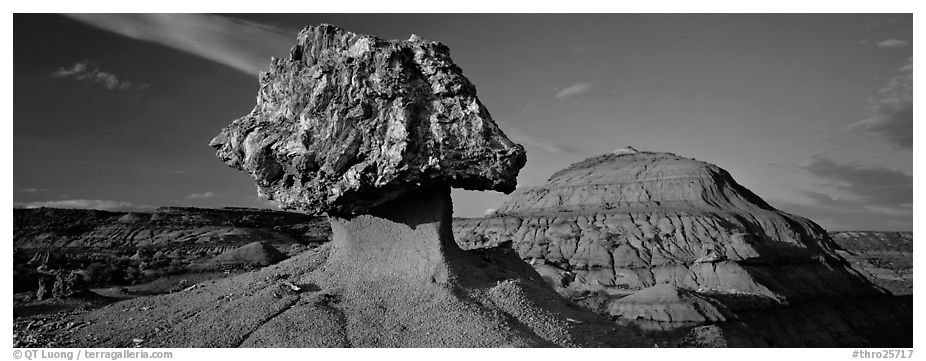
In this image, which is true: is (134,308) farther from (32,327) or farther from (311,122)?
(311,122)

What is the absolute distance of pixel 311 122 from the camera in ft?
42.5

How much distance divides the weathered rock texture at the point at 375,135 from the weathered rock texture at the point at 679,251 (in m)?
16.3

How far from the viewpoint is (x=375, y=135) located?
12.5m

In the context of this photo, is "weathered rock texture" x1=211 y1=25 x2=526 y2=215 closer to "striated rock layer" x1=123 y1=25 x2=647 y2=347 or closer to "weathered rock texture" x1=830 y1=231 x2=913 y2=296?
"striated rock layer" x1=123 y1=25 x2=647 y2=347

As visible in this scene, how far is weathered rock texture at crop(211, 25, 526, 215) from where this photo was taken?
484 inches

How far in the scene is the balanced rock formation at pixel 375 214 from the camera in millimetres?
11477

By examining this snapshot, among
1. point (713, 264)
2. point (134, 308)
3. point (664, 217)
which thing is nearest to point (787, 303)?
point (713, 264)

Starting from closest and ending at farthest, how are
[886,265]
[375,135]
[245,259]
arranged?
[375,135]
[245,259]
[886,265]

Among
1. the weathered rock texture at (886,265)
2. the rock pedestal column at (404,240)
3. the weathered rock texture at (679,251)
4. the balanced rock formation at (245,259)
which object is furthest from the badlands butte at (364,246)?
the weathered rock texture at (886,265)

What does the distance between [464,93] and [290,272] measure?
6.07 meters

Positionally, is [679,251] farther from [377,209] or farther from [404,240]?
[377,209]

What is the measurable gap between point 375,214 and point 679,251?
36.4 meters

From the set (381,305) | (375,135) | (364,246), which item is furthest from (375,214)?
(381,305)

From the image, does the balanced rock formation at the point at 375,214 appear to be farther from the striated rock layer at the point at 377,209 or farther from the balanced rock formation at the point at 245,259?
the balanced rock formation at the point at 245,259
